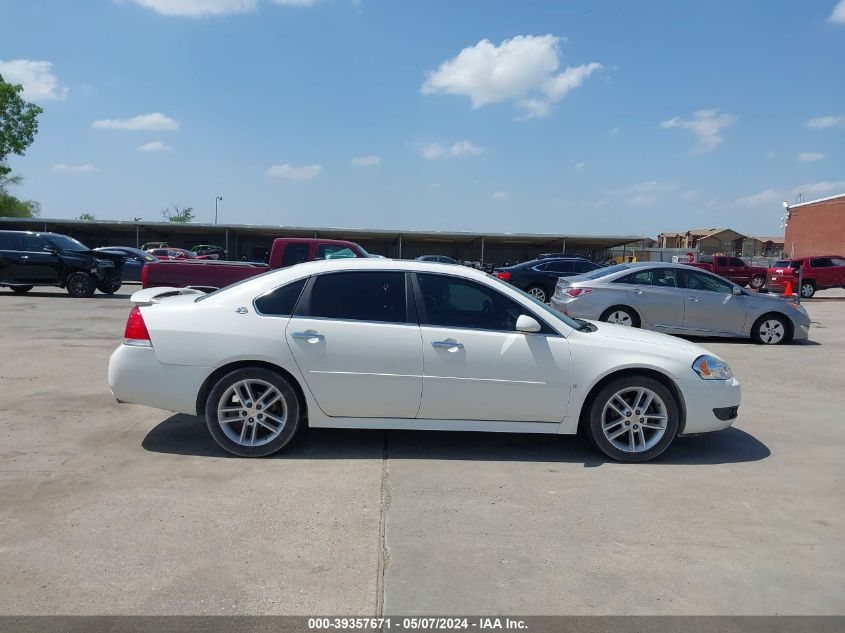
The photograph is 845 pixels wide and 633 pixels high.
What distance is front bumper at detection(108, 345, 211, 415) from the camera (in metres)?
4.97

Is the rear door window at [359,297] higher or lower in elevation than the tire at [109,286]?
higher

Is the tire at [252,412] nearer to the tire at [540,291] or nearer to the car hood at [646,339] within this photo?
the car hood at [646,339]

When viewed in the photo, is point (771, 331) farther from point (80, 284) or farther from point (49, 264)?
point (49, 264)

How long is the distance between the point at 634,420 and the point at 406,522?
84.4 inches

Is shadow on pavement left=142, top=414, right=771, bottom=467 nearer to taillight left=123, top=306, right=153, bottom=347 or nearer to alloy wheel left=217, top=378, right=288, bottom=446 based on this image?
alloy wheel left=217, top=378, right=288, bottom=446

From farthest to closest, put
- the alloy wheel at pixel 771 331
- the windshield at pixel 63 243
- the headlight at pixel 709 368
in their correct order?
the windshield at pixel 63 243
the alloy wheel at pixel 771 331
the headlight at pixel 709 368

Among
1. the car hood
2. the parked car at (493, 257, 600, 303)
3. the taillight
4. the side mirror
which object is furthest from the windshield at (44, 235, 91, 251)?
the car hood

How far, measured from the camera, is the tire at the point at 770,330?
465 inches

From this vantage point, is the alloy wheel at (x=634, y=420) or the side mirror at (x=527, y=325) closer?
the side mirror at (x=527, y=325)

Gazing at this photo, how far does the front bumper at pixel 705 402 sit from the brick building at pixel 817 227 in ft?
164

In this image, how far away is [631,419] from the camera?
5094 millimetres

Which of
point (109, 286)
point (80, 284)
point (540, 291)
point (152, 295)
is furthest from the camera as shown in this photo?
point (540, 291)

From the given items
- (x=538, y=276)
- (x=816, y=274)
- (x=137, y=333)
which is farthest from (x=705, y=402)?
(x=816, y=274)

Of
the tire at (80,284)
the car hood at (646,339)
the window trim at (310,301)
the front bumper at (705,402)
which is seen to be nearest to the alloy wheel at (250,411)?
the window trim at (310,301)
